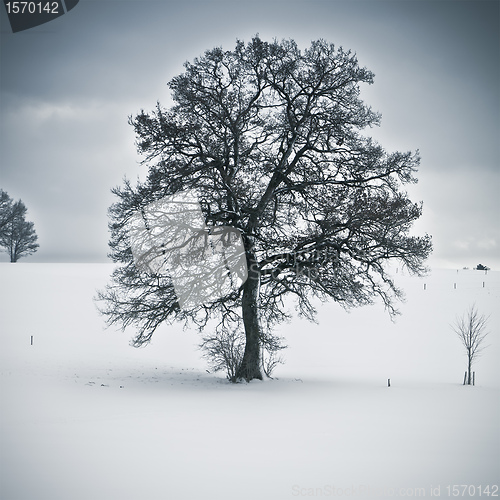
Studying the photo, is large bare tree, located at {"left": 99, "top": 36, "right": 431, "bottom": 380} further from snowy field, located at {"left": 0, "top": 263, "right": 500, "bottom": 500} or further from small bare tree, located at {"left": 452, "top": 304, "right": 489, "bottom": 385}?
small bare tree, located at {"left": 452, "top": 304, "right": 489, "bottom": 385}

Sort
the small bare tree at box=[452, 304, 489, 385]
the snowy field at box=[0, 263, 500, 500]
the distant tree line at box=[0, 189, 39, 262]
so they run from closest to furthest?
the snowy field at box=[0, 263, 500, 500], the small bare tree at box=[452, 304, 489, 385], the distant tree line at box=[0, 189, 39, 262]

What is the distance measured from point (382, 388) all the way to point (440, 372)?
10520mm

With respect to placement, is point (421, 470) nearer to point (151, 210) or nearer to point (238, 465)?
point (238, 465)

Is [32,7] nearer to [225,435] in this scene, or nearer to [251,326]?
[251,326]

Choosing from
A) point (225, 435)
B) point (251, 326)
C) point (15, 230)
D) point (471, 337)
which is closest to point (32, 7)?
point (251, 326)

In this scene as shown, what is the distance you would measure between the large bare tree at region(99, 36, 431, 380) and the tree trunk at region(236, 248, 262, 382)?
34 millimetres

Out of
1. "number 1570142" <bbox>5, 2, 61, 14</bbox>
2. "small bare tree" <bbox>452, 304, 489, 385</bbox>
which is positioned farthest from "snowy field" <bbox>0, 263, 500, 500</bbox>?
"number 1570142" <bbox>5, 2, 61, 14</bbox>

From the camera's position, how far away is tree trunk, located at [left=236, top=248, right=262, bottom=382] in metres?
15.3

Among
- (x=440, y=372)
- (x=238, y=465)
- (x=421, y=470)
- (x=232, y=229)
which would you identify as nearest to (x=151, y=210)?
(x=232, y=229)

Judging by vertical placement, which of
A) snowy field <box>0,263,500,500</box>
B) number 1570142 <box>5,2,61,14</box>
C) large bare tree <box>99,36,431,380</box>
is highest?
number 1570142 <box>5,2,61,14</box>

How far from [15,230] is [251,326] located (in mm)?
51131

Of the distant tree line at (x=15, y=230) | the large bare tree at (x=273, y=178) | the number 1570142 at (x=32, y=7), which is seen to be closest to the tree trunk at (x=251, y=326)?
the large bare tree at (x=273, y=178)

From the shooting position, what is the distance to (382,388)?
1418cm

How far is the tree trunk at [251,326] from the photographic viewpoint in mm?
15336
